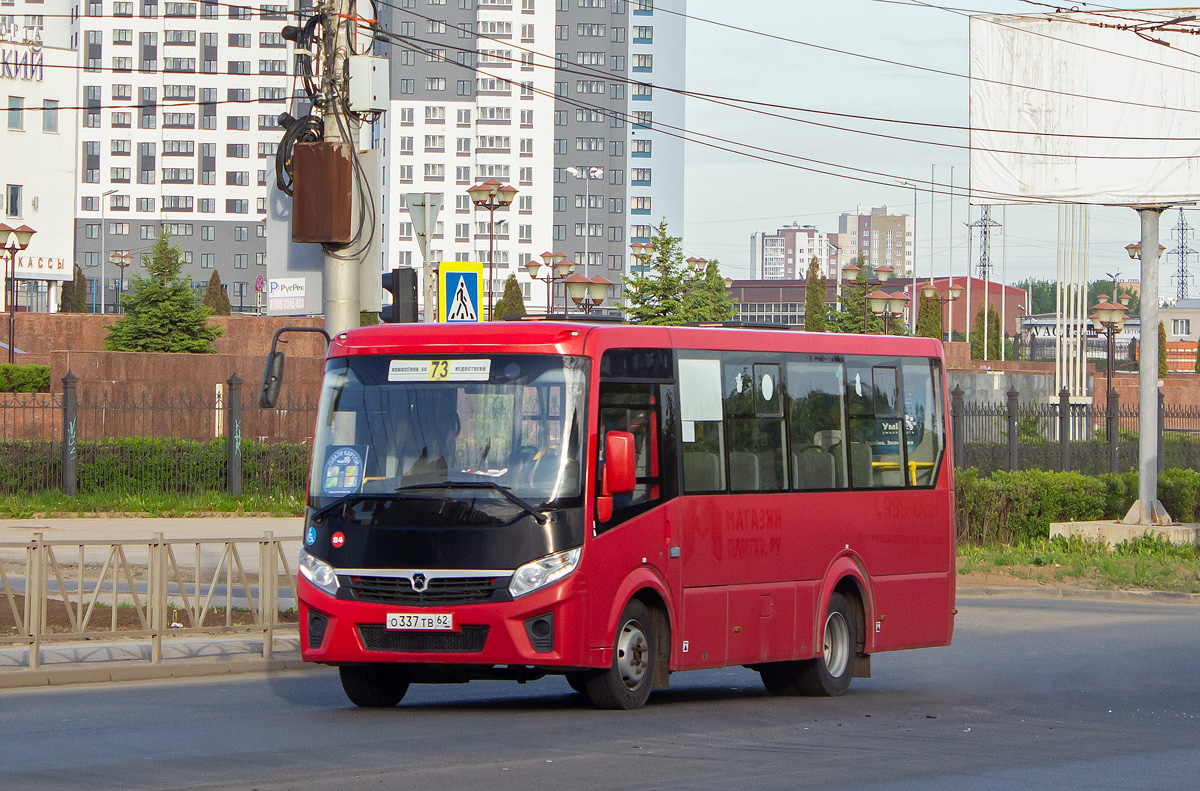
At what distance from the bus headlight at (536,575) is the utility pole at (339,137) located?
13.8ft

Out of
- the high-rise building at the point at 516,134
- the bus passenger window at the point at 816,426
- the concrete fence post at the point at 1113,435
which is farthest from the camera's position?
the high-rise building at the point at 516,134

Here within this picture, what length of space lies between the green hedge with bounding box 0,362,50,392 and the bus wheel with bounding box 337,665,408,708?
27190 mm

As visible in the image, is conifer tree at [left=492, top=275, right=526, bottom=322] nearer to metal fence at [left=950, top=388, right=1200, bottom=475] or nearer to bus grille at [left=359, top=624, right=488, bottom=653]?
metal fence at [left=950, top=388, right=1200, bottom=475]

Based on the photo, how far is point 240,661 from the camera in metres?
13.8

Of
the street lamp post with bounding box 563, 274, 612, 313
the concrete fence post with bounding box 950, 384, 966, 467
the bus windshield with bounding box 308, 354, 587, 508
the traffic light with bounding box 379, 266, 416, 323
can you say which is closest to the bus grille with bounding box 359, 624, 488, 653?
the bus windshield with bounding box 308, 354, 587, 508

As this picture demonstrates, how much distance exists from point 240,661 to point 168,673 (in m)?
0.76

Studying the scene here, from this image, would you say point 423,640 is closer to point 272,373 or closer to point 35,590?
point 272,373

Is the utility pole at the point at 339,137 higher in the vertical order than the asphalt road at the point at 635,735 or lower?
higher

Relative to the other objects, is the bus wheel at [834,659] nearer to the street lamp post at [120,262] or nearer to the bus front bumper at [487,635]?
the bus front bumper at [487,635]

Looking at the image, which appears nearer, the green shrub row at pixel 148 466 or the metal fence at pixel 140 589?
the metal fence at pixel 140 589

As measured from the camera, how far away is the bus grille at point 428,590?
10.3m

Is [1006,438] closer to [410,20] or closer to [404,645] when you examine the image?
[404,645]

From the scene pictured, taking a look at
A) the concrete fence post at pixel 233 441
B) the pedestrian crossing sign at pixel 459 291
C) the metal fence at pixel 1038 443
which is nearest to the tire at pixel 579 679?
the pedestrian crossing sign at pixel 459 291

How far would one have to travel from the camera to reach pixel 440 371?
35.8 feet
